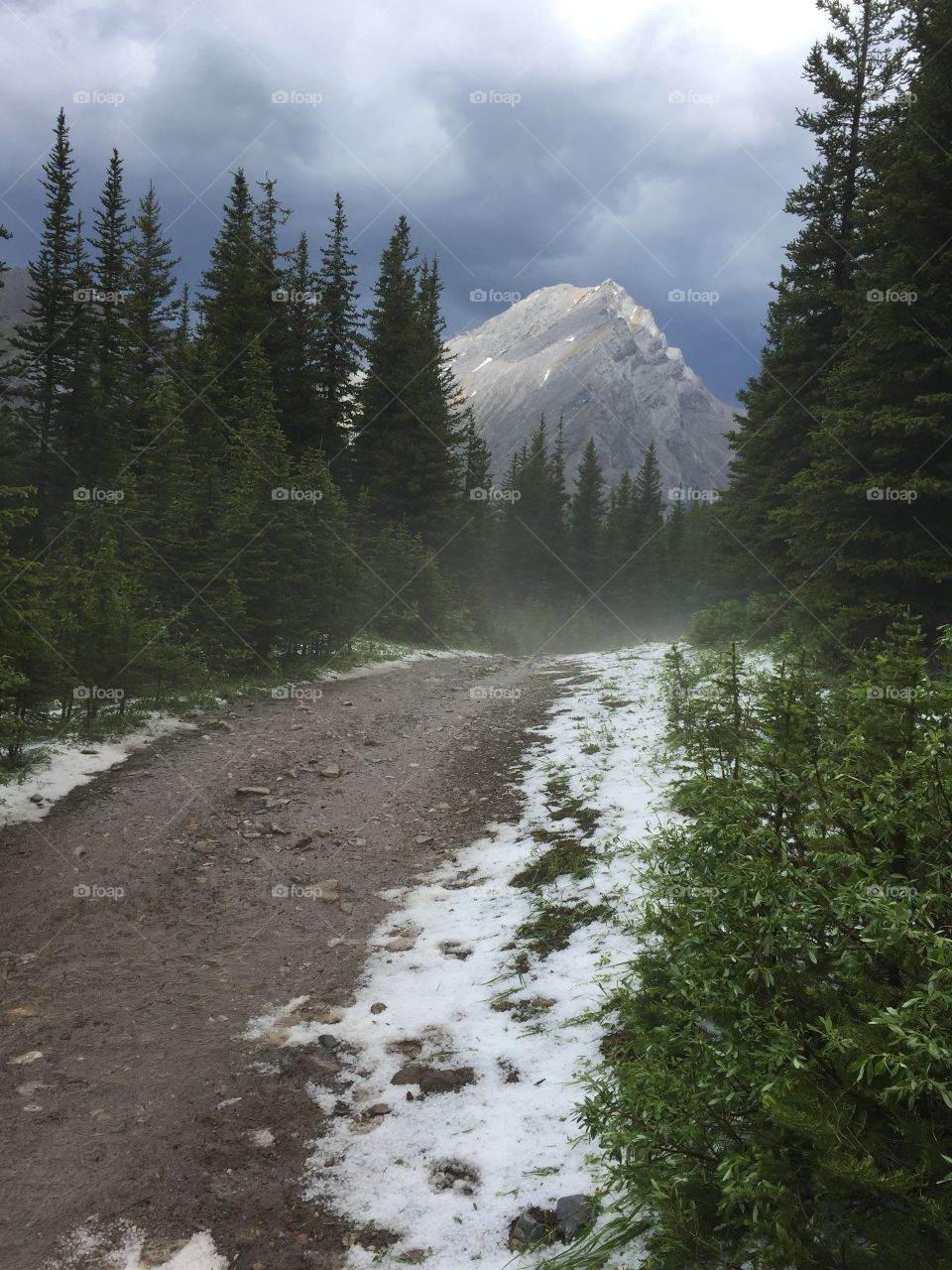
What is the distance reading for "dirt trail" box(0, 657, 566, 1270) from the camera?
3562mm

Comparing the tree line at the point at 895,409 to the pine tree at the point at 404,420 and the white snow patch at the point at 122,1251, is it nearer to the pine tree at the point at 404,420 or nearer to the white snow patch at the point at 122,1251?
the white snow patch at the point at 122,1251

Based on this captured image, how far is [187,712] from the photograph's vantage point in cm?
1270

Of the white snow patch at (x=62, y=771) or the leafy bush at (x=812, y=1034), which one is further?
the white snow patch at (x=62, y=771)

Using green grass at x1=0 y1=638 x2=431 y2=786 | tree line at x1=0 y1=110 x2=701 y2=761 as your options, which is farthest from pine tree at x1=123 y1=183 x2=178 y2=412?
green grass at x1=0 y1=638 x2=431 y2=786

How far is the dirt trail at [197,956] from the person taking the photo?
11.7 ft

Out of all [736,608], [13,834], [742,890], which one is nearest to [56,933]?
[13,834]

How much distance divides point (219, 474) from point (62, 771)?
36.2ft

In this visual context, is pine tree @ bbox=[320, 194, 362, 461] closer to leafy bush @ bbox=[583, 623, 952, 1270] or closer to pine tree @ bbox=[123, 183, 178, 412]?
pine tree @ bbox=[123, 183, 178, 412]

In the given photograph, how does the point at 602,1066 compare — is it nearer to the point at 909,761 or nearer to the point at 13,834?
the point at 909,761

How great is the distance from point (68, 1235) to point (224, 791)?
20.4 ft

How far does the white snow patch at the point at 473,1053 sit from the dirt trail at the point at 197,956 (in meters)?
0.28

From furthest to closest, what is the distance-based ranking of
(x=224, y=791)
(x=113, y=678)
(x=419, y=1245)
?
(x=113, y=678) → (x=224, y=791) → (x=419, y=1245)

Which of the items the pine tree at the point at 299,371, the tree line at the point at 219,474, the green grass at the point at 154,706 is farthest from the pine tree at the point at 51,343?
the green grass at the point at 154,706

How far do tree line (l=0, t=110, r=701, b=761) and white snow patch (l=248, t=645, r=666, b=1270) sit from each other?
16.8 feet
